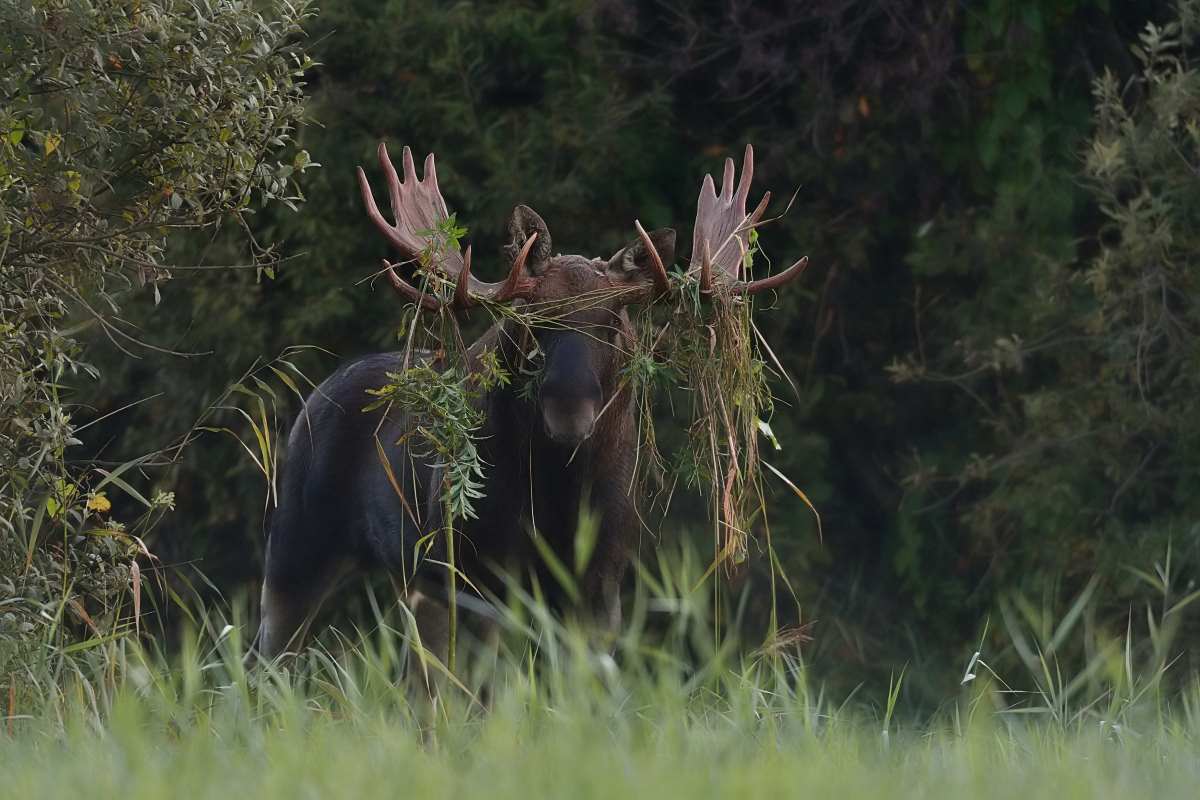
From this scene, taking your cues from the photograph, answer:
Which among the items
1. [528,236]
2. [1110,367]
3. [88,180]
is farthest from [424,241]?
[1110,367]

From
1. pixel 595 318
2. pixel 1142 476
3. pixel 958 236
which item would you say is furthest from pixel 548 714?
pixel 958 236

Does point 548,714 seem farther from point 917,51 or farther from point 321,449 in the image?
point 917,51

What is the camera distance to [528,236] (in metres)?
6.01

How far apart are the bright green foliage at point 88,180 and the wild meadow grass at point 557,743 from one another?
52cm

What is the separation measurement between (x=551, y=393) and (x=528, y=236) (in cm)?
68

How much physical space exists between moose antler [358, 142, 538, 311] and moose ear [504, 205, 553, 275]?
0.12 ft

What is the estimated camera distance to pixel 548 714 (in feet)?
12.8

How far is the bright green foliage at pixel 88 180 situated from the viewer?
15.7 feet

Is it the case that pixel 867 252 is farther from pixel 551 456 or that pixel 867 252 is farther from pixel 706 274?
pixel 706 274

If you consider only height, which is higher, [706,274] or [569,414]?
[706,274]

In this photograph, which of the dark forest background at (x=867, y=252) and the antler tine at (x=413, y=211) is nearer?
the antler tine at (x=413, y=211)

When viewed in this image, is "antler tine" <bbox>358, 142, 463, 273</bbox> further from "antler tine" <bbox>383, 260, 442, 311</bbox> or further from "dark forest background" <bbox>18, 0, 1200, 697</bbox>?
"dark forest background" <bbox>18, 0, 1200, 697</bbox>

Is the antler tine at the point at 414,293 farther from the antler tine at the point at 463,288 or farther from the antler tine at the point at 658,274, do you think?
the antler tine at the point at 658,274

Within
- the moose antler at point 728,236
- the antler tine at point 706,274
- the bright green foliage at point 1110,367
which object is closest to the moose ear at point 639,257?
the moose antler at point 728,236
